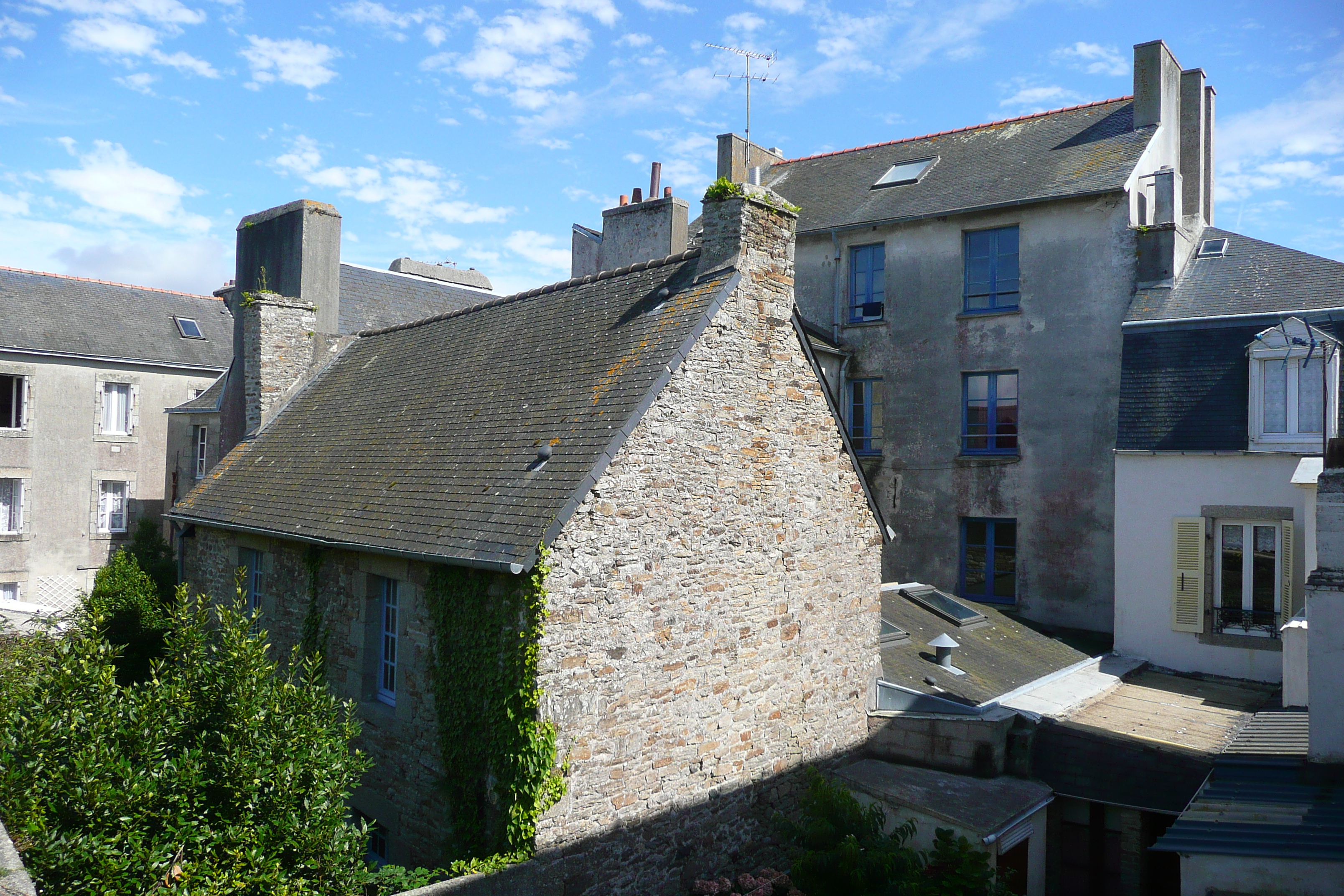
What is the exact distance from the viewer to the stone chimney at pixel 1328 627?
21.7ft

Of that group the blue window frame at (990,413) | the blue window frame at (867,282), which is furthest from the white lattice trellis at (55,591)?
the blue window frame at (990,413)

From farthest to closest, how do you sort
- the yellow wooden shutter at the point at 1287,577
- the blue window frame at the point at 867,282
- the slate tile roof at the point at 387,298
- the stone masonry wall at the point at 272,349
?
the blue window frame at the point at 867,282 → the slate tile roof at the point at 387,298 → the stone masonry wall at the point at 272,349 → the yellow wooden shutter at the point at 1287,577

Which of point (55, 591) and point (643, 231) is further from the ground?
point (643, 231)

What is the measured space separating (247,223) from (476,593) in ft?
41.2

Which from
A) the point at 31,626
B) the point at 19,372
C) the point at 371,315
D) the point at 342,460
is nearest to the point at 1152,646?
the point at 342,460

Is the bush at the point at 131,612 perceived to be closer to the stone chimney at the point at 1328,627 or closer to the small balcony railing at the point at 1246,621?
the stone chimney at the point at 1328,627

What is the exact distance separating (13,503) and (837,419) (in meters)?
23.3

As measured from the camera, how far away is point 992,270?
59.4 feet

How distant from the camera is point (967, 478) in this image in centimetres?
1814

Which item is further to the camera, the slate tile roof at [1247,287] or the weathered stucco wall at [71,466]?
the weathered stucco wall at [71,466]

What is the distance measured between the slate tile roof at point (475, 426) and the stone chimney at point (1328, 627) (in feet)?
17.4

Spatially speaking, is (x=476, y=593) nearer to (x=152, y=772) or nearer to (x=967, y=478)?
(x=152, y=772)

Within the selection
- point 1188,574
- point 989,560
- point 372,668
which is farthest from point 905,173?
point 372,668

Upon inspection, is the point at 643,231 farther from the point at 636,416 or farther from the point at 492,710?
the point at 492,710
